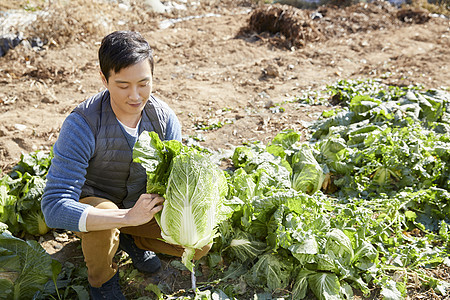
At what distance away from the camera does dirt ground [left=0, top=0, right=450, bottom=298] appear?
19.5ft

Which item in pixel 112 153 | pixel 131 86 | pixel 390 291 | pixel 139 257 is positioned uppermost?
pixel 131 86

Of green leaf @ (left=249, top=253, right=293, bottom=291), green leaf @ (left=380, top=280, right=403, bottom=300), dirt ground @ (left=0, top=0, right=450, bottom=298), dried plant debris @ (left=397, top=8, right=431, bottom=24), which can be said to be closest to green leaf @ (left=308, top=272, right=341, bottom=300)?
green leaf @ (left=249, top=253, right=293, bottom=291)

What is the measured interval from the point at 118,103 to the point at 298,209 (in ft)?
5.25

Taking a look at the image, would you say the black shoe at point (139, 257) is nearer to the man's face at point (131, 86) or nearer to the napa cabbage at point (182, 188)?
the napa cabbage at point (182, 188)

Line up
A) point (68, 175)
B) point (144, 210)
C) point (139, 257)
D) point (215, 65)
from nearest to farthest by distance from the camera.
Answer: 1. point (144, 210)
2. point (68, 175)
3. point (139, 257)
4. point (215, 65)

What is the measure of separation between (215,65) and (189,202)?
20.1 ft

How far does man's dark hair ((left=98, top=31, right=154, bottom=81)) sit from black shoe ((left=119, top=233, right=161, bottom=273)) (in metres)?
1.42

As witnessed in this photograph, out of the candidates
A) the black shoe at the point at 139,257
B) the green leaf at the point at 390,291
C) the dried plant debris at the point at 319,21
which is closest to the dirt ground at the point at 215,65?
the dried plant debris at the point at 319,21

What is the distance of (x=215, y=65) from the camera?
27.7ft

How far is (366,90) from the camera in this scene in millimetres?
6848

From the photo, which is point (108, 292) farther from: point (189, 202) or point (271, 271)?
point (271, 271)

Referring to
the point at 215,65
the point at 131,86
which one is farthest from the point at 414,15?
the point at 131,86

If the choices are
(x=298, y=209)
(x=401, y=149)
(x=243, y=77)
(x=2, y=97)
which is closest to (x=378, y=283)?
(x=298, y=209)

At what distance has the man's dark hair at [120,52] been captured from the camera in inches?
105
